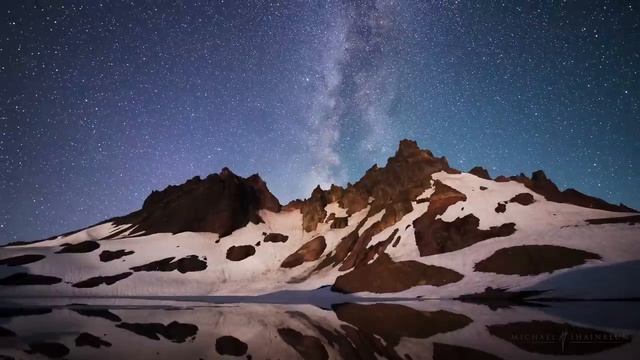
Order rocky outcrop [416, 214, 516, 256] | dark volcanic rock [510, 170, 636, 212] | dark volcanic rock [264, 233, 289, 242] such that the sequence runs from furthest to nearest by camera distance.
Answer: dark volcanic rock [264, 233, 289, 242] → dark volcanic rock [510, 170, 636, 212] → rocky outcrop [416, 214, 516, 256]

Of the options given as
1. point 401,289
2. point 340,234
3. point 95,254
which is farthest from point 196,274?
point 401,289

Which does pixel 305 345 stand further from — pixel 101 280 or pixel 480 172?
pixel 480 172

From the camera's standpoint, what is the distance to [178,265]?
115375 millimetres

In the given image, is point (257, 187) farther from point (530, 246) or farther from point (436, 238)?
point (530, 246)

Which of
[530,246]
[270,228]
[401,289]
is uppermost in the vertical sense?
[270,228]

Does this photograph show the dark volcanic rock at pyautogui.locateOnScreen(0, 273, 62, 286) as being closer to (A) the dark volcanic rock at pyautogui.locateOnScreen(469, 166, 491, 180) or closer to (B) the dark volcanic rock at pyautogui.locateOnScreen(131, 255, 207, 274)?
(B) the dark volcanic rock at pyautogui.locateOnScreen(131, 255, 207, 274)

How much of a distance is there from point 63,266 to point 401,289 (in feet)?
297

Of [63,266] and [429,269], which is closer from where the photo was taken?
[429,269]

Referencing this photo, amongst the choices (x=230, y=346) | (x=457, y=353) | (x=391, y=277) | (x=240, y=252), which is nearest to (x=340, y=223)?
(x=240, y=252)

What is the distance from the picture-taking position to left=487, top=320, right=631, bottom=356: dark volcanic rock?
46.0 ft

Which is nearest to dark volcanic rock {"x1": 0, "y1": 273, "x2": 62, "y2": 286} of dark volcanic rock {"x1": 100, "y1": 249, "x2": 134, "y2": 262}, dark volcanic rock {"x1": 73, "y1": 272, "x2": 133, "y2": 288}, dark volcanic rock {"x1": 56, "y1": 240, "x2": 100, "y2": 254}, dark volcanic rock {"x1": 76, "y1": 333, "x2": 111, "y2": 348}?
dark volcanic rock {"x1": 73, "y1": 272, "x2": 133, "y2": 288}

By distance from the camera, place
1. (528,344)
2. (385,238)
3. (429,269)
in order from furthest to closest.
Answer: (385,238) < (429,269) < (528,344)

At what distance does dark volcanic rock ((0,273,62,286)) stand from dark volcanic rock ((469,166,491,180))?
116m

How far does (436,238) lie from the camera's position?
274ft
